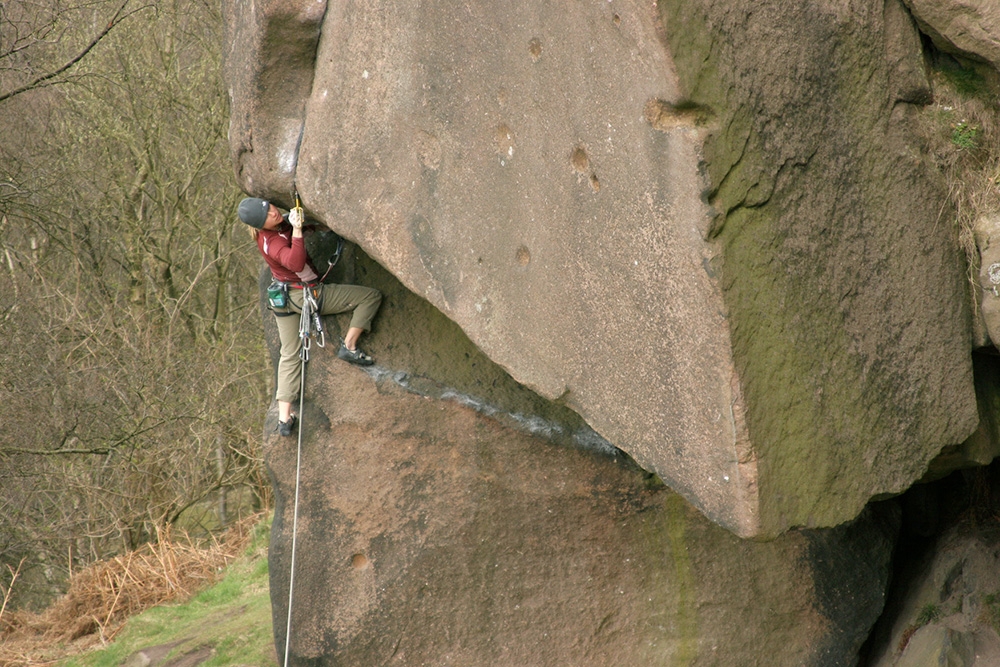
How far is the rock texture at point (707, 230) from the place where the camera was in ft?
11.5

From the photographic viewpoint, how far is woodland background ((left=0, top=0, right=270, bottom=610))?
9.18 m

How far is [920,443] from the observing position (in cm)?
400

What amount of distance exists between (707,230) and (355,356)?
245cm

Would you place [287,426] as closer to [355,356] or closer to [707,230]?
[355,356]

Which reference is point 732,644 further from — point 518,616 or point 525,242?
point 525,242

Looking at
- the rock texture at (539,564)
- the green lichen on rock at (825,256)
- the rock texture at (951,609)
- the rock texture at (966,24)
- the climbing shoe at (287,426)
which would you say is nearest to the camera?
the green lichen on rock at (825,256)

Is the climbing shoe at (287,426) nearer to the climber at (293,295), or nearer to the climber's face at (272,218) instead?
the climber at (293,295)

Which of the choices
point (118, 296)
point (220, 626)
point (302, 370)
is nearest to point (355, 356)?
point (302, 370)

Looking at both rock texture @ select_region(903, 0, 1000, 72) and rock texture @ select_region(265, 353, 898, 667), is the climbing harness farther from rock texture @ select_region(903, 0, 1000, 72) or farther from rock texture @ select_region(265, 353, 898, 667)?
rock texture @ select_region(903, 0, 1000, 72)

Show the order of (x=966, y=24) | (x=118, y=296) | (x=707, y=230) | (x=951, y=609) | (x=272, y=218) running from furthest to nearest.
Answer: (x=118, y=296)
(x=951, y=609)
(x=272, y=218)
(x=966, y=24)
(x=707, y=230)

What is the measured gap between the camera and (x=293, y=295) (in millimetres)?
5293

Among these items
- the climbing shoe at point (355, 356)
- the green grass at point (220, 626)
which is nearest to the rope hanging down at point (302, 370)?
the climbing shoe at point (355, 356)

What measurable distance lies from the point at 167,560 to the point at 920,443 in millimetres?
6534

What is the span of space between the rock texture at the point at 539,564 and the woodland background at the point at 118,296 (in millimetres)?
4505
